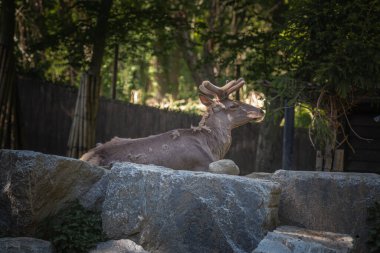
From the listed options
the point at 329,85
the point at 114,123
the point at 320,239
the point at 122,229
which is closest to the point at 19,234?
the point at 122,229

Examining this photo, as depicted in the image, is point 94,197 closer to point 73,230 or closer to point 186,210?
point 73,230

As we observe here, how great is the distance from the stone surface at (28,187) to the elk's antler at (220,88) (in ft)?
9.44

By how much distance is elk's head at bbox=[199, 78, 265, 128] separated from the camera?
342 inches

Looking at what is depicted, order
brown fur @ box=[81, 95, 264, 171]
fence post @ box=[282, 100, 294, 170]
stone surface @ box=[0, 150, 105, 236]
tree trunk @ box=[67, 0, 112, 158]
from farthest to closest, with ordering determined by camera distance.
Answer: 1. tree trunk @ box=[67, 0, 112, 158]
2. fence post @ box=[282, 100, 294, 170]
3. brown fur @ box=[81, 95, 264, 171]
4. stone surface @ box=[0, 150, 105, 236]

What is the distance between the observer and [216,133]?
28.2ft

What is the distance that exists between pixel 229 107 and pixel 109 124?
585 centimetres

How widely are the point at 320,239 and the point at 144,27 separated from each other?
10.1 metres

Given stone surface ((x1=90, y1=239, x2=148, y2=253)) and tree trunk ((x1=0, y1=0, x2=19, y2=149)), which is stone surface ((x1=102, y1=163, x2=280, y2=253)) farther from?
tree trunk ((x1=0, y1=0, x2=19, y2=149))

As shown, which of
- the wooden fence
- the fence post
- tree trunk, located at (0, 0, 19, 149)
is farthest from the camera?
the wooden fence

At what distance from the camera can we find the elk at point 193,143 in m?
7.61

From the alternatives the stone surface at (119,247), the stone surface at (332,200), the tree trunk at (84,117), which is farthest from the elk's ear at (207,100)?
the tree trunk at (84,117)

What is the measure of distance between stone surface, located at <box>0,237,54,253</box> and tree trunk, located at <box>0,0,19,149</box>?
6907 millimetres

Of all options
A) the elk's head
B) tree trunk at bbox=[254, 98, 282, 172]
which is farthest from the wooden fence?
the elk's head

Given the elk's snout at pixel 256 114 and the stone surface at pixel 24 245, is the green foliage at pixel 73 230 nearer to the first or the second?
the stone surface at pixel 24 245
